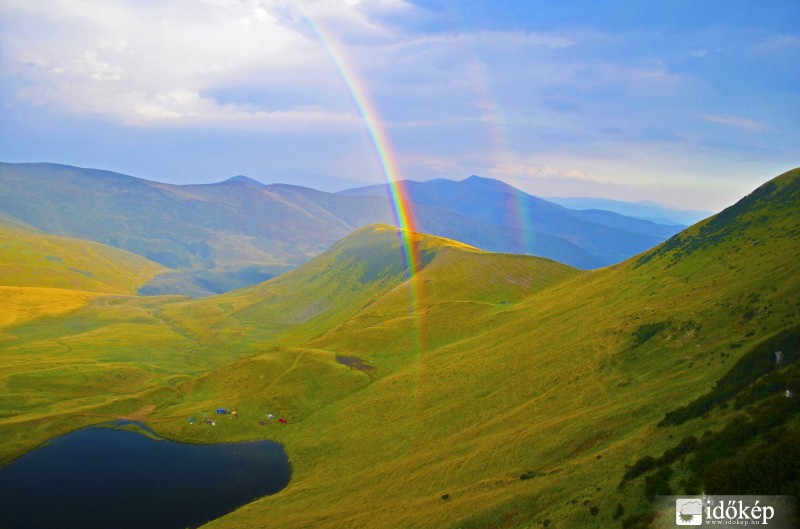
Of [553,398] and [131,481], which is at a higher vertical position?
[553,398]

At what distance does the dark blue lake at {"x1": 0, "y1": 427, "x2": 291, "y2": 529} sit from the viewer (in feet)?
240

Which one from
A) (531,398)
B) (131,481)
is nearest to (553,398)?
(531,398)

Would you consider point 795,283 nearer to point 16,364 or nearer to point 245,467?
point 245,467

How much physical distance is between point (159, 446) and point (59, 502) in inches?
1033

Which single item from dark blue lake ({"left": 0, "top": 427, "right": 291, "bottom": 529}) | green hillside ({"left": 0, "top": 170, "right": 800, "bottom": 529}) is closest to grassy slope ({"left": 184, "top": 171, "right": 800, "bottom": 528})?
green hillside ({"left": 0, "top": 170, "right": 800, "bottom": 529})

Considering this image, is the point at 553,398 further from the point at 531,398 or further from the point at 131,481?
the point at 131,481

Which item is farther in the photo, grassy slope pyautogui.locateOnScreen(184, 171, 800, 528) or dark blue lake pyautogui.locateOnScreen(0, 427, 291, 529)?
dark blue lake pyautogui.locateOnScreen(0, 427, 291, 529)

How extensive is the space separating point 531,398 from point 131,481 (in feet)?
248

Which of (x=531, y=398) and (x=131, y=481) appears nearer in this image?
(x=531, y=398)

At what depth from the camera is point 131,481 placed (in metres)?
86.3

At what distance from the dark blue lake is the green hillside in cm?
535

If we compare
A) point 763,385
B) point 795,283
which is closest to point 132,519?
point 763,385

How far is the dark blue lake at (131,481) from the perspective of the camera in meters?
73.1

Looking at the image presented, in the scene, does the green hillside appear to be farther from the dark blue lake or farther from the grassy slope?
the dark blue lake
